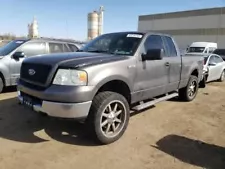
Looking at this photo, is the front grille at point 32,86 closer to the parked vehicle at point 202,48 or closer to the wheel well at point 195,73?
the wheel well at point 195,73

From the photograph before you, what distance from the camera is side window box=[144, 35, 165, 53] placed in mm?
5402

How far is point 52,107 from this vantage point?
156 inches

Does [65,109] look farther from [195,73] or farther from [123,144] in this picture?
[195,73]

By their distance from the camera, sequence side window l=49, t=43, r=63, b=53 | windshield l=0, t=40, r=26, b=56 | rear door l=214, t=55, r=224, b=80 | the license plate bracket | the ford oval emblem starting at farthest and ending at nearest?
rear door l=214, t=55, r=224, b=80 → side window l=49, t=43, r=63, b=53 → windshield l=0, t=40, r=26, b=56 → the ford oval emblem → the license plate bracket

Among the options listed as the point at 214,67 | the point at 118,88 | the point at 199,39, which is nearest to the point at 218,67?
the point at 214,67

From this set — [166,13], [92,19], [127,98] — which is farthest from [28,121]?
[166,13]

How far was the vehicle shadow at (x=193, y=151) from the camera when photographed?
12.8ft

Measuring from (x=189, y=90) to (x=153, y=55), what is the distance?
2.92 metres

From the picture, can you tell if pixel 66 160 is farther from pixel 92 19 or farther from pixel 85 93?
pixel 92 19

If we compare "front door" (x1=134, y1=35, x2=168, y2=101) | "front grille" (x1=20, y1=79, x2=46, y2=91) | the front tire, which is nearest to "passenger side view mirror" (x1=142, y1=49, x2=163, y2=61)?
"front door" (x1=134, y1=35, x2=168, y2=101)

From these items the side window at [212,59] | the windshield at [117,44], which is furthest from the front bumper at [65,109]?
the side window at [212,59]

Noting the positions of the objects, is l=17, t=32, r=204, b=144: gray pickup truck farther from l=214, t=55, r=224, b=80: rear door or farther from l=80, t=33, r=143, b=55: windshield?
l=214, t=55, r=224, b=80: rear door

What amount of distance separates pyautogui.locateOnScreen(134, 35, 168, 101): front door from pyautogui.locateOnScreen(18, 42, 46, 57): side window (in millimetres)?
4134

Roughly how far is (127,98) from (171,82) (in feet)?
5.30
